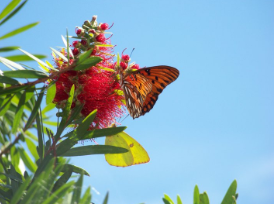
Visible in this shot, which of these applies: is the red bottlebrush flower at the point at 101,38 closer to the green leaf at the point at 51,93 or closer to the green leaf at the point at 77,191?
the green leaf at the point at 51,93

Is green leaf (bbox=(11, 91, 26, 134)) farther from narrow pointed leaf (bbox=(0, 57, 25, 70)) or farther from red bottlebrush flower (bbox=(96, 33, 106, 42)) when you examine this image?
red bottlebrush flower (bbox=(96, 33, 106, 42))

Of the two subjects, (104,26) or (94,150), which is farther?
(104,26)

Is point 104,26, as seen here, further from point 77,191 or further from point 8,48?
point 77,191

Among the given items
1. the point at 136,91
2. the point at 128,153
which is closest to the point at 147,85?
the point at 136,91

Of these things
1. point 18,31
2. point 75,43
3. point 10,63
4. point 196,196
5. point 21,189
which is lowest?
point 21,189

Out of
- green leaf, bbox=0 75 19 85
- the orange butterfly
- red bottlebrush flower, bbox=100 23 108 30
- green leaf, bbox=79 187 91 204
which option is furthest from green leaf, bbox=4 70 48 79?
green leaf, bbox=79 187 91 204

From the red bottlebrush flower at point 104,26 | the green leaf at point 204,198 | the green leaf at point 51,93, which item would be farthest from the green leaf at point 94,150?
the red bottlebrush flower at point 104,26
